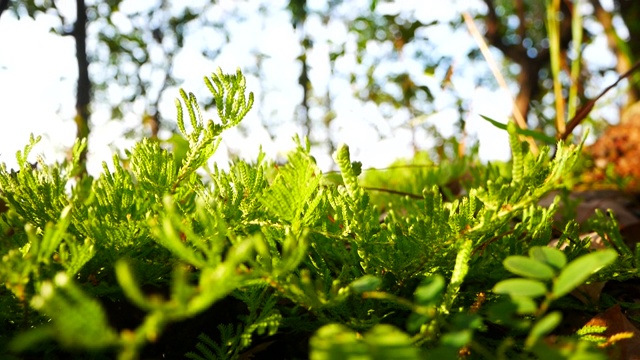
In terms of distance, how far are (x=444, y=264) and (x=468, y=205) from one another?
0.07 meters

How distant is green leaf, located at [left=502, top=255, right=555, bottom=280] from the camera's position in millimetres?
304

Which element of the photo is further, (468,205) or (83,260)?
(468,205)

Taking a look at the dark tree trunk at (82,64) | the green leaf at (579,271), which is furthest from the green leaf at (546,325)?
the dark tree trunk at (82,64)

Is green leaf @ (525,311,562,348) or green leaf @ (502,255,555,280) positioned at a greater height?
green leaf @ (502,255,555,280)

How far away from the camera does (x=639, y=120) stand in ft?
6.79

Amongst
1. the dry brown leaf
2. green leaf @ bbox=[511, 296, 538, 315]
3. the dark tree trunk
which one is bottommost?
the dry brown leaf

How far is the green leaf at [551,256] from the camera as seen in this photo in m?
0.31

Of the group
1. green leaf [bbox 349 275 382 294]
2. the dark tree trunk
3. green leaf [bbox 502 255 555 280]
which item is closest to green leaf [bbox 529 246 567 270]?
green leaf [bbox 502 255 555 280]

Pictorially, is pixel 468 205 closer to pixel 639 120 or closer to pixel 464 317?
pixel 464 317

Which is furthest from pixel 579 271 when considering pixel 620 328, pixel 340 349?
pixel 620 328

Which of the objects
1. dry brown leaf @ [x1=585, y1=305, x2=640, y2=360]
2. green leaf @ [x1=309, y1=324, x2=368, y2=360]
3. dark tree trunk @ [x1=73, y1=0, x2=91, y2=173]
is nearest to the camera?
green leaf @ [x1=309, y1=324, x2=368, y2=360]

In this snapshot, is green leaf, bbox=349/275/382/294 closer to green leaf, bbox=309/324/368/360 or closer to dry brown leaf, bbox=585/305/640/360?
green leaf, bbox=309/324/368/360

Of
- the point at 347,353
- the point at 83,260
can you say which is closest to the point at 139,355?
the point at 83,260

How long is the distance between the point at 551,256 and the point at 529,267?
21mm
